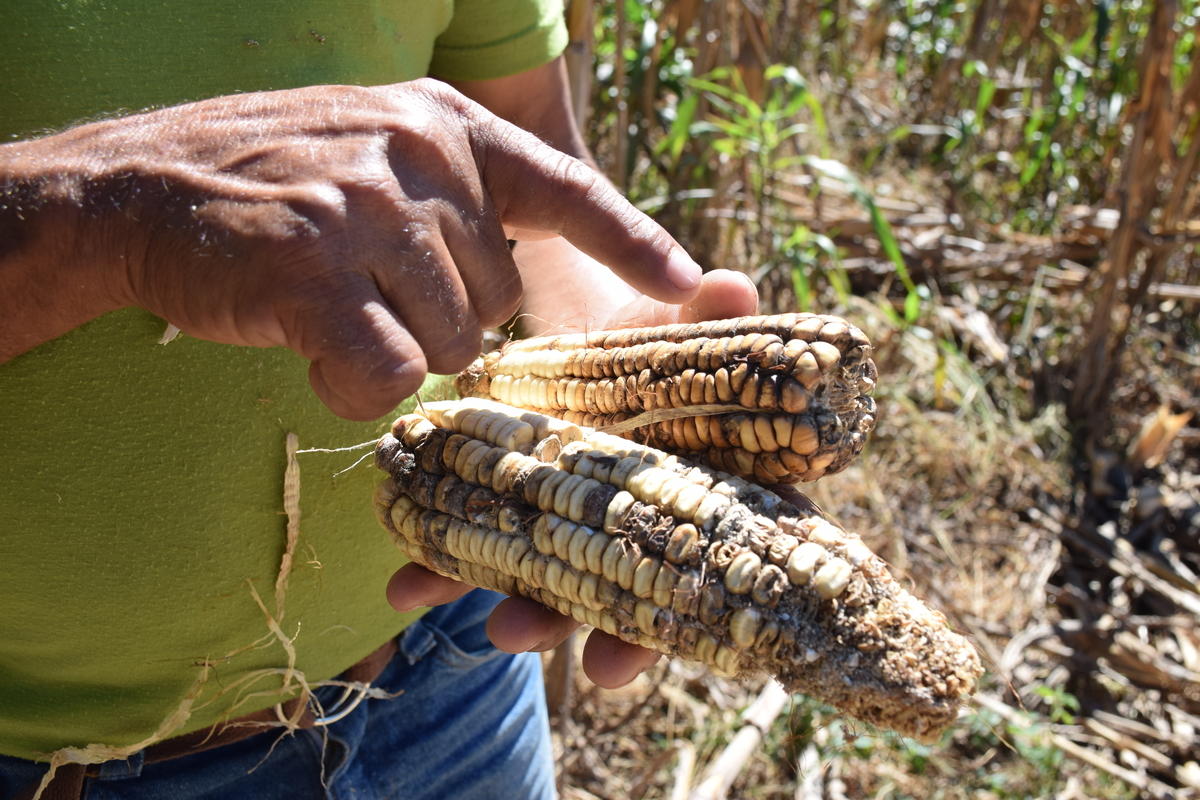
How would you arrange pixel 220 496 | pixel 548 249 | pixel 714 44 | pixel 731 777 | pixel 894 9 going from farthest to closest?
pixel 894 9 < pixel 714 44 < pixel 731 777 < pixel 548 249 < pixel 220 496

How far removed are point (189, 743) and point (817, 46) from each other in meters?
6.51

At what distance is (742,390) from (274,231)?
0.63 metres

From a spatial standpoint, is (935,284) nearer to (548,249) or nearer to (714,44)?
(714,44)

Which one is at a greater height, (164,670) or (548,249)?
(548,249)

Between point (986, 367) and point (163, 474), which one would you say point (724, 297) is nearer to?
point (163, 474)

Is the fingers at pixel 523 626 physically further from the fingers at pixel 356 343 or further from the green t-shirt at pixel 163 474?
the fingers at pixel 356 343

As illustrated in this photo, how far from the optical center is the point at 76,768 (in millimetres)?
1328

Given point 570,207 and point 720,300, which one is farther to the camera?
point 720,300

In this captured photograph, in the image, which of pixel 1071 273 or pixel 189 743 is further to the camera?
pixel 1071 273

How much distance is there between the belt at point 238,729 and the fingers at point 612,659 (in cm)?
44

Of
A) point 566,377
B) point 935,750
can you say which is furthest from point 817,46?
point 566,377

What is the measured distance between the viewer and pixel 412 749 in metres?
1.60

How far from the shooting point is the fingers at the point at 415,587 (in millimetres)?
1347

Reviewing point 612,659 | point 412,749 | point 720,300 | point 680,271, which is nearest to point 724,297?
point 720,300
